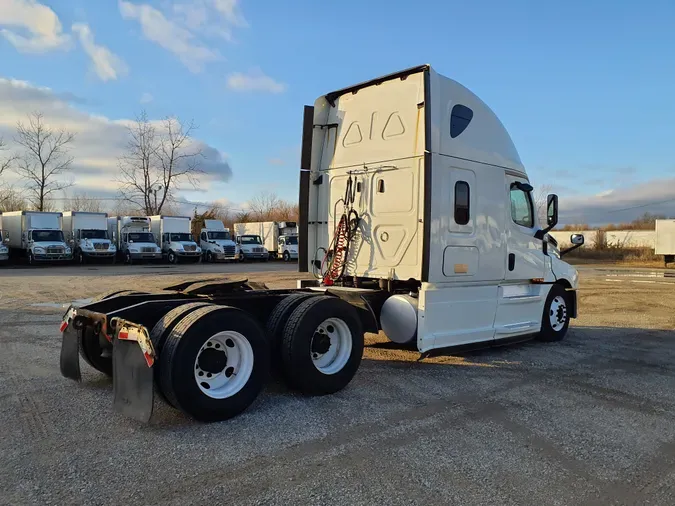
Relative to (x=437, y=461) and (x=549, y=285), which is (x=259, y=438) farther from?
(x=549, y=285)

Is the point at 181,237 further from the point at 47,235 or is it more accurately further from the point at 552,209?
the point at 552,209

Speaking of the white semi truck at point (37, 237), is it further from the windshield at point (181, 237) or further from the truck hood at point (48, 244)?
the windshield at point (181, 237)

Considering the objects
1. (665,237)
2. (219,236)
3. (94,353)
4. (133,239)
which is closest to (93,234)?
(133,239)

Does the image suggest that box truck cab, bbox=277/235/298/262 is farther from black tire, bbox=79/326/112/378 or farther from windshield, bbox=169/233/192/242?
black tire, bbox=79/326/112/378

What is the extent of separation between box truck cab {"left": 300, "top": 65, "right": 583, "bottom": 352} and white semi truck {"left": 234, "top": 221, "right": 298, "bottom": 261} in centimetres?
3138

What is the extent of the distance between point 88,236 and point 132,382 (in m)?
30.2

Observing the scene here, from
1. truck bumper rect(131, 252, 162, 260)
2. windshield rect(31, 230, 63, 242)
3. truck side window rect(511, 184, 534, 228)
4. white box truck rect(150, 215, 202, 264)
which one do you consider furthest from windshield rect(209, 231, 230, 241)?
truck side window rect(511, 184, 534, 228)

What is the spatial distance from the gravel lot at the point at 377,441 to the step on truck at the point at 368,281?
0.35 metres

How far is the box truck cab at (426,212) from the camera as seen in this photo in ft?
21.9

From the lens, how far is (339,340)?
5863 mm

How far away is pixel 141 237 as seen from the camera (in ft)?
107

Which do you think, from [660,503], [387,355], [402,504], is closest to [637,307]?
[387,355]

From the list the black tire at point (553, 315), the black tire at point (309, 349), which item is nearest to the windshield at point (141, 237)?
the black tire at point (553, 315)

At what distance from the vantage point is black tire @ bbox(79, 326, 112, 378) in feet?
18.8
